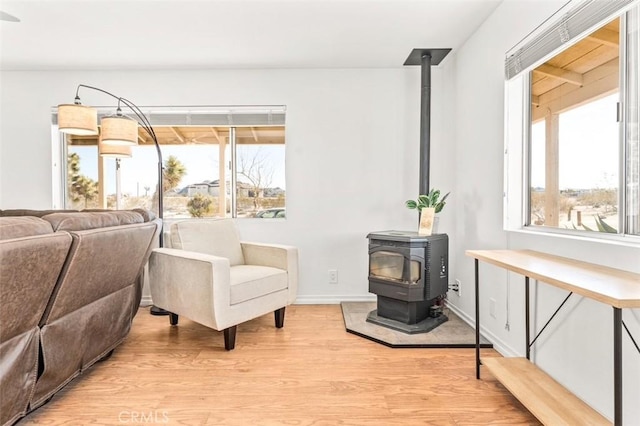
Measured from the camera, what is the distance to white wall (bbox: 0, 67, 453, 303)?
10.4ft

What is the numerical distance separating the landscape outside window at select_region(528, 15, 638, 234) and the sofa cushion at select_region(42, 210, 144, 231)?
240cm

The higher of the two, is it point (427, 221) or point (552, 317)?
point (427, 221)

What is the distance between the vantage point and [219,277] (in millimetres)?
2043

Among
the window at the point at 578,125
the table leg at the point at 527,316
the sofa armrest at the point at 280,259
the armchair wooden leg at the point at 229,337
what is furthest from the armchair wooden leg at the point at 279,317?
the window at the point at 578,125

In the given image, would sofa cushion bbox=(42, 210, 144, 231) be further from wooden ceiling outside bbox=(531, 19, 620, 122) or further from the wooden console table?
wooden ceiling outside bbox=(531, 19, 620, 122)

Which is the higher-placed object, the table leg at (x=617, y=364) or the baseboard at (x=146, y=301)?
the table leg at (x=617, y=364)

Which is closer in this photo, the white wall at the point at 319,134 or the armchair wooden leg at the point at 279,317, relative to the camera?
the armchair wooden leg at the point at 279,317

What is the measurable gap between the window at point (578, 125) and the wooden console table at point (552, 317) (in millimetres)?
288

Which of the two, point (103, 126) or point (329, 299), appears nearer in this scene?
point (103, 126)

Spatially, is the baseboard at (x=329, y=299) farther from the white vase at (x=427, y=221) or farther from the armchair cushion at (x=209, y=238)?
the white vase at (x=427, y=221)

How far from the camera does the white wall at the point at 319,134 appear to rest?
3.18 metres

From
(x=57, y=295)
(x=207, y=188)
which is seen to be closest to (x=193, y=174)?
(x=207, y=188)

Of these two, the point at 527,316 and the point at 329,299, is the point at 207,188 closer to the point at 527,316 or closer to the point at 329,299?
the point at 329,299
